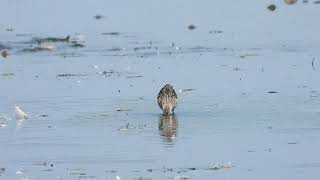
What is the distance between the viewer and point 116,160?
14.0 m

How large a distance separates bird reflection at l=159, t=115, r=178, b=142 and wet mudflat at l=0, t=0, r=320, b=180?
2cm

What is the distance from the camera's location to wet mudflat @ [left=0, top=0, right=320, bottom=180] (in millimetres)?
13875

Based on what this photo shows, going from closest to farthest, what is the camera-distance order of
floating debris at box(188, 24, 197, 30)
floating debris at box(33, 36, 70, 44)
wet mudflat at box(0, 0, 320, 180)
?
wet mudflat at box(0, 0, 320, 180)
floating debris at box(33, 36, 70, 44)
floating debris at box(188, 24, 197, 30)

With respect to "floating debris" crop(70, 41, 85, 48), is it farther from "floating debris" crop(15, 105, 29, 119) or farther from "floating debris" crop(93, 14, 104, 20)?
"floating debris" crop(15, 105, 29, 119)

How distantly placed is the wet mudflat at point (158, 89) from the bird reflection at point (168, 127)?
0.02m

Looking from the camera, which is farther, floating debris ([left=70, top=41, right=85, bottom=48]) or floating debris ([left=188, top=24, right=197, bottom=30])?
floating debris ([left=188, top=24, right=197, bottom=30])

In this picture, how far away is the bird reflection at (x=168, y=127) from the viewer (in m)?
15.7

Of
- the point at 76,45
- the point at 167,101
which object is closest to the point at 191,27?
the point at 76,45

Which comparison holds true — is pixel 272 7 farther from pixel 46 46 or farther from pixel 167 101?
pixel 167 101

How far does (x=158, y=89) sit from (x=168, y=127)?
3833 millimetres

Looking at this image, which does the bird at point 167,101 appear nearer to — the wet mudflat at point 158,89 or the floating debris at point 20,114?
the wet mudflat at point 158,89

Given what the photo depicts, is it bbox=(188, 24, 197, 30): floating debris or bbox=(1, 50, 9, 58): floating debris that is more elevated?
bbox=(188, 24, 197, 30): floating debris

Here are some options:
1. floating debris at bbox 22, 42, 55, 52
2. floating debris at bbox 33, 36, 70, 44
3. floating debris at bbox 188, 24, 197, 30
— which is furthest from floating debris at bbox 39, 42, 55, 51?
floating debris at bbox 188, 24, 197, 30

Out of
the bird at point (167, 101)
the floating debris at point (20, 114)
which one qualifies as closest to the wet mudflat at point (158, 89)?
the floating debris at point (20, 114)
